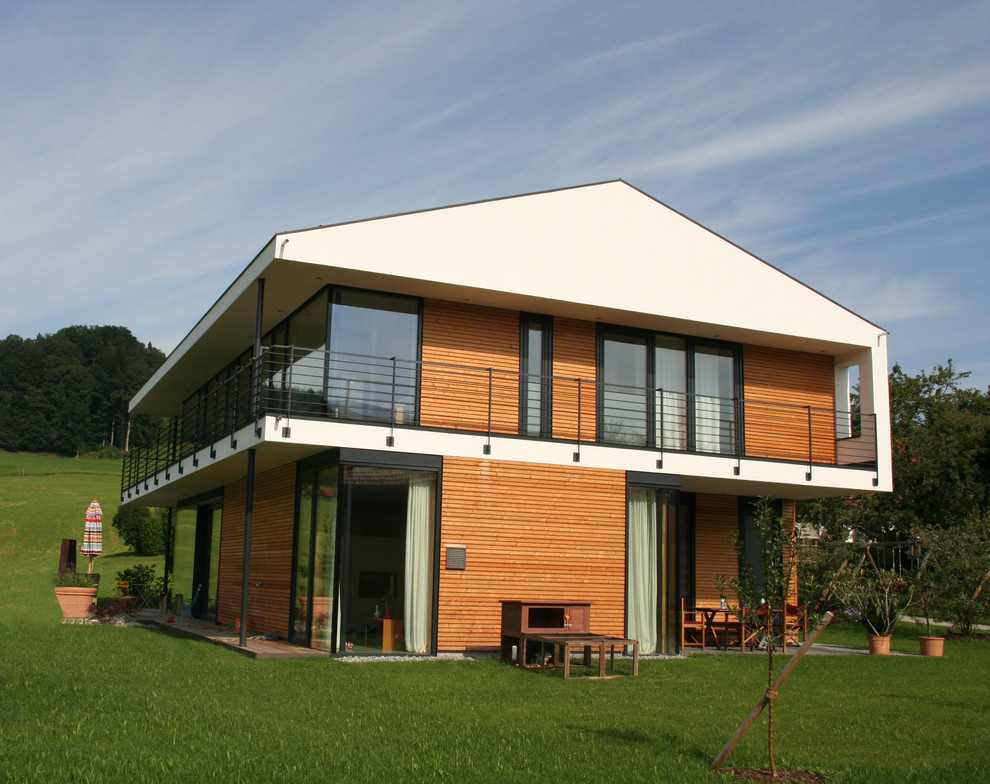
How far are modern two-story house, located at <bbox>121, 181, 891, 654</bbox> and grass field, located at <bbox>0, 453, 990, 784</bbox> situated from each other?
63.5 inches

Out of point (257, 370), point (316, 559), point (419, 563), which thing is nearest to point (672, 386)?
point (419, 563)

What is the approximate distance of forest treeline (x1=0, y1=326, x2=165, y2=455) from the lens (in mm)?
86250

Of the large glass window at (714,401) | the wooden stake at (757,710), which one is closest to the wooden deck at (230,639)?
the wooden stake at (757,710)

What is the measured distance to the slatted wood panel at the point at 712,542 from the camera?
58.5 feet

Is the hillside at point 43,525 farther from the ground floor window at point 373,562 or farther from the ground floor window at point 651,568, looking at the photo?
the ground floor window at point 651,568

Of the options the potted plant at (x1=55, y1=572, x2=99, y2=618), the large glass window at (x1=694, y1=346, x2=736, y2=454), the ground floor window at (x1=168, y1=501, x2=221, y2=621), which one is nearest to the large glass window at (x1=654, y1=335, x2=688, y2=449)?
the large glass window at (x1=694, y1=346, x2=736, y2=454)

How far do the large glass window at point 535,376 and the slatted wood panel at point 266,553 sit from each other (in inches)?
151

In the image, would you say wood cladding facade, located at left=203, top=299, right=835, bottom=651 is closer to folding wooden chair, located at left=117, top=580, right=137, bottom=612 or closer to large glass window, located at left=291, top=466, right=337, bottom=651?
large glass window, located at left=291, top=466, right=337, bottom=651

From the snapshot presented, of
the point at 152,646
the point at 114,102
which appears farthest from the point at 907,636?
the point at 114,102

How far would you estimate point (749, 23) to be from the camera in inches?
476

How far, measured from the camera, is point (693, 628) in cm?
1689

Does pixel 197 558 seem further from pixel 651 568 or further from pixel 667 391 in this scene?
pixel 667 391

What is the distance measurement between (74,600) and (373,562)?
8439mm

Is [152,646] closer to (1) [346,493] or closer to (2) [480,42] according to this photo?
(1) [346,493]
